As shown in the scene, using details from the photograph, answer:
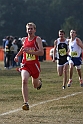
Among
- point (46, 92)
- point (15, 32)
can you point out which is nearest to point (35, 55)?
point (46, 92)

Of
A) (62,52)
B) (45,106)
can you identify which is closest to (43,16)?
(62,52)

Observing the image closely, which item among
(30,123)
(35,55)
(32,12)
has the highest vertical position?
(32,12)

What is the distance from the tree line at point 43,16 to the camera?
93.5m

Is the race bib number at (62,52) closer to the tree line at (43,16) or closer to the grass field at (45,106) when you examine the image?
the grass field at (45,106)

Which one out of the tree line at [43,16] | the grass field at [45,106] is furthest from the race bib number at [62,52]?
the tree line at [43,16]

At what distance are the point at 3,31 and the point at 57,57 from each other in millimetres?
73884

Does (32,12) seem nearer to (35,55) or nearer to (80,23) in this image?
(80,23)

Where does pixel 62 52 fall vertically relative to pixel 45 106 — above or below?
above

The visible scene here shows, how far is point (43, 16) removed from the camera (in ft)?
327

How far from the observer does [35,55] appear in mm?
12453

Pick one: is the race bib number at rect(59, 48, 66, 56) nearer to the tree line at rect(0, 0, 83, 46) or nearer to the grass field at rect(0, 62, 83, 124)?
the grass field at rect(0, 62, 83, 124)

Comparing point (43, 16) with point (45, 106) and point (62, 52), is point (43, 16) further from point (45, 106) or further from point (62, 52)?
point (45, 106)

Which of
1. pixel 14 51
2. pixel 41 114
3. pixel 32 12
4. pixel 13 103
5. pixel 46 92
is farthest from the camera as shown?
pixel 32 12

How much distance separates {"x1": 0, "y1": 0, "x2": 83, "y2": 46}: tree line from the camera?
9350cm
